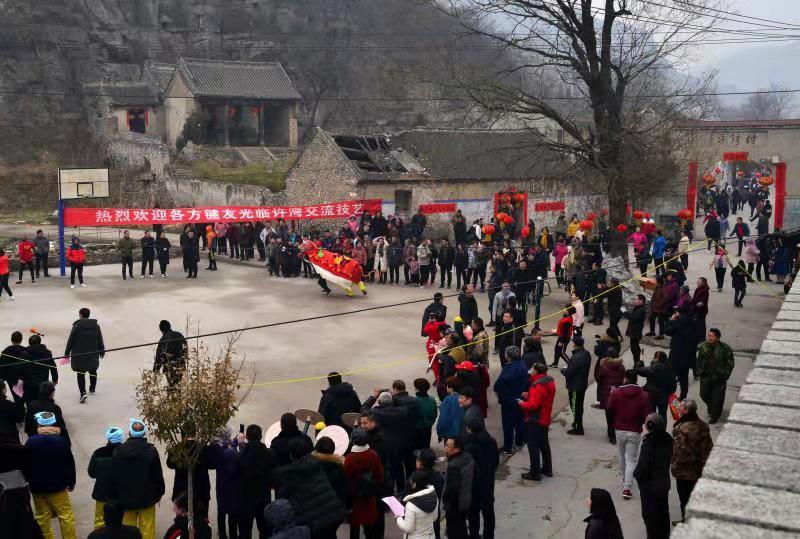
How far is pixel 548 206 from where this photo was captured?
35750 millimetres

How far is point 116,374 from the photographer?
1542 centimetres

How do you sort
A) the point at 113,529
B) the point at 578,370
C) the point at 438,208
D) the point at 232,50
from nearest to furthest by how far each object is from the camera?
the point at 113,529, the point at 578,370, the point at 438,208, the point at 232,50

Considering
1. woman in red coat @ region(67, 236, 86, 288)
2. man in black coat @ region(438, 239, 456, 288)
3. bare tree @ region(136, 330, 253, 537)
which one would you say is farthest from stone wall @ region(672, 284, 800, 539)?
woman in red coat @ region(67, 236, 86, 288)

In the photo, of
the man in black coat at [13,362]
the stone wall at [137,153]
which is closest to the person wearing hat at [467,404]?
the man in black coat at [13,362]

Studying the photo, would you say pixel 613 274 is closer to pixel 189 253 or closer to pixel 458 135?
pixel 189 253

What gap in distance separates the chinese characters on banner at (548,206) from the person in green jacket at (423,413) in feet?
85.0

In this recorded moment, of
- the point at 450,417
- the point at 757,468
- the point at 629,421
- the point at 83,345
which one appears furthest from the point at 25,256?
the point at 757,468

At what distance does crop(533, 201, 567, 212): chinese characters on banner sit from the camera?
35.5 metres

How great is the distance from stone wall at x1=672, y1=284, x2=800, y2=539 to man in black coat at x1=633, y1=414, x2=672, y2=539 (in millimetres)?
2271

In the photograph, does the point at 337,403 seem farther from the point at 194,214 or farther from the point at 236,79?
the point at 236,79

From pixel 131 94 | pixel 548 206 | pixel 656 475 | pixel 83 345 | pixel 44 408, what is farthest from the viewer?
pixel 131 94

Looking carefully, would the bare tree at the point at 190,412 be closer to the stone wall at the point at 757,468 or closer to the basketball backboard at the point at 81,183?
the stone wall at the point at 757,468

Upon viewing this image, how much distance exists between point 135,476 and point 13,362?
530 centimetres

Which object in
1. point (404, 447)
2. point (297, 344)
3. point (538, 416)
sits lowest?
point (297, 344)
